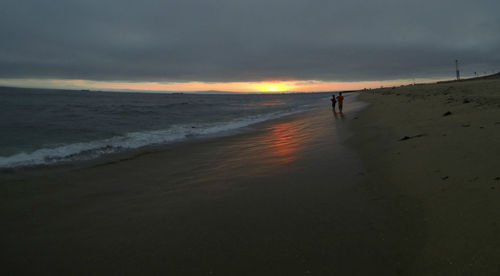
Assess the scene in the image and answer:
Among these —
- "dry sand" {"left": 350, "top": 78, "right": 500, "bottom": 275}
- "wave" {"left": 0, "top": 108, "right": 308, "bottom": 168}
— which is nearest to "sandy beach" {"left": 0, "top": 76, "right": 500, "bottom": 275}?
"dry sand" {"left": 350, "top": 78, "right": 500, "bottom": 275}

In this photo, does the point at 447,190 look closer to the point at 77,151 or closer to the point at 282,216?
the point at 282,216

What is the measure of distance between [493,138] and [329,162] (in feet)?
9.89

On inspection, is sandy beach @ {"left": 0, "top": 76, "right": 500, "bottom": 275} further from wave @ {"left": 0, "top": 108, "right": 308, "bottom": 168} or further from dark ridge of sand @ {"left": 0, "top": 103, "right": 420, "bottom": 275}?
wave @ {"left": 0, "top": 108, "right": 308, "bottom": 168}

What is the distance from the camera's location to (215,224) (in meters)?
3.45

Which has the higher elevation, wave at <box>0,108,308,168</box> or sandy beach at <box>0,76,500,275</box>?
wave at <box>0,108,308,168</box>

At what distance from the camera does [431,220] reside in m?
2.83

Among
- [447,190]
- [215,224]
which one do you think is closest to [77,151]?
[215,224]

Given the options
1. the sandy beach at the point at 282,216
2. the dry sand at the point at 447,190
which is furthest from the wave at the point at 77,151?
the dry sand at the point at 447,190

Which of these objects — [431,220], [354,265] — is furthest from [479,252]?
[354,265]

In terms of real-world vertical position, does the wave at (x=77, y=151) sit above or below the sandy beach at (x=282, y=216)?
above

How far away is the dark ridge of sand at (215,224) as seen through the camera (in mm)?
2582

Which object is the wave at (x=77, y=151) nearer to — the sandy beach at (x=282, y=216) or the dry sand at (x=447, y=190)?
the sandy beach at (x=282, y=216)

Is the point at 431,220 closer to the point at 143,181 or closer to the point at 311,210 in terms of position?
the point at 311,210

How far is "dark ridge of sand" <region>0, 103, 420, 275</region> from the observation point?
2582 millimetres
